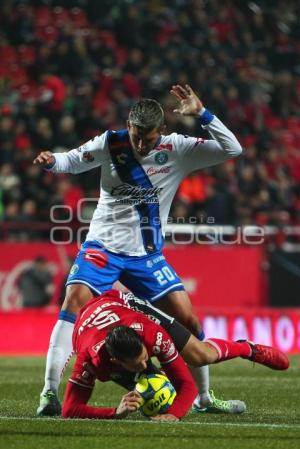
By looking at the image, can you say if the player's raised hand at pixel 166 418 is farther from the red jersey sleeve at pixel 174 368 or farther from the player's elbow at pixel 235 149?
the player's elbow at pixel 235 149

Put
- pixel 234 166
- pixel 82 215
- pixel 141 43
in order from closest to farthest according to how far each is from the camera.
A: pixel 82 215 → pixel 234 166 → pixel 141 43

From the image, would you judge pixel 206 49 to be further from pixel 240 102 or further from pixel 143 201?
pixel 143 201

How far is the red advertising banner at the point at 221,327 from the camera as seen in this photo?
54.6ft

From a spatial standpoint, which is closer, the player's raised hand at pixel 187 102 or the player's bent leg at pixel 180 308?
the player's raised hand at pixel 187 102

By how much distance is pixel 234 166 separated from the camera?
19906mm

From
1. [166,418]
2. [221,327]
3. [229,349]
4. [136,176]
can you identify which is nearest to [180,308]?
[229,349]

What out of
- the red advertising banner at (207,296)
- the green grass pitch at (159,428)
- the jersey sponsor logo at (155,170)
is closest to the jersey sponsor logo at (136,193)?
the jersey sponsor logo at (155,170)

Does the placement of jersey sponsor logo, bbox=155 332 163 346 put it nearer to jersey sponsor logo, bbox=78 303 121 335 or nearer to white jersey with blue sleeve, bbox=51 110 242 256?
jersey sponsor logo, bbox=78 303 121 335

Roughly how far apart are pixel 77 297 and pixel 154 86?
489 inches

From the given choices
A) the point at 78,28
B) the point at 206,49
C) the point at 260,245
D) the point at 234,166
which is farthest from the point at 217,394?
the point at 206,49

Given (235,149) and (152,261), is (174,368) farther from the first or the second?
(235,149)

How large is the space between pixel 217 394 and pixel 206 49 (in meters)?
13.4

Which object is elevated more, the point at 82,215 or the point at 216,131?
the point at 216,131

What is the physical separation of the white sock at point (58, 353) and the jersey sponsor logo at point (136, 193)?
1.09 m
